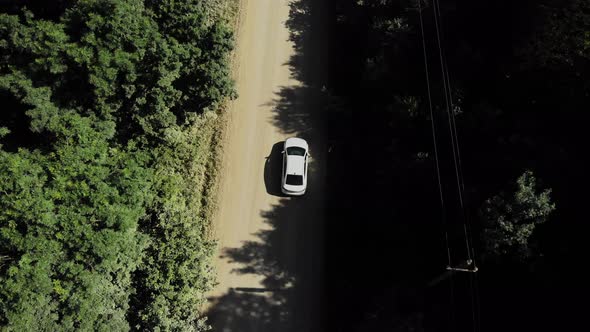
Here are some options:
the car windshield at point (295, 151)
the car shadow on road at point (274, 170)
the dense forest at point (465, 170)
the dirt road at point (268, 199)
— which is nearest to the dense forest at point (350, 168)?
the dense forest at point (465, 170)

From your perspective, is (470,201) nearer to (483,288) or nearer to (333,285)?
(483,288)

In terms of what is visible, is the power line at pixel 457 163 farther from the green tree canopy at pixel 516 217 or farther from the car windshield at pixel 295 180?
the car windshield at pixel 295 180

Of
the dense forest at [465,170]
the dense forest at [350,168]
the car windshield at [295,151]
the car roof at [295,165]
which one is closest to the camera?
the dense forest at [350,168]

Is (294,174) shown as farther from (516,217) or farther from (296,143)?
(516,217)

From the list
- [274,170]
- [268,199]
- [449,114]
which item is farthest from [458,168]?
[268,199]

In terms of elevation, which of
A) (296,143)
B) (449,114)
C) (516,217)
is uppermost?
(449,114)

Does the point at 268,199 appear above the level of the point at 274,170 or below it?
below
